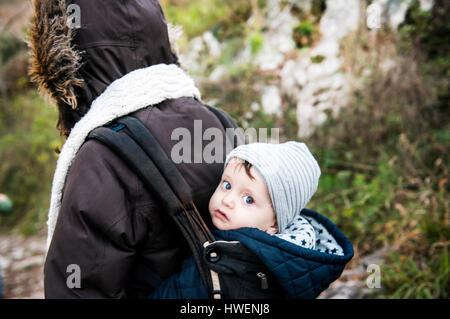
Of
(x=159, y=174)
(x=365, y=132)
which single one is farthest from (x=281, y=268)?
(x=365, y=132)

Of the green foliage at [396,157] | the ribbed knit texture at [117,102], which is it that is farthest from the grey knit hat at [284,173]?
the green foliage at [396,157]

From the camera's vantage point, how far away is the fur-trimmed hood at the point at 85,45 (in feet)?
4.59

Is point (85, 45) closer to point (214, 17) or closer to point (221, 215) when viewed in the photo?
point (221, 215)

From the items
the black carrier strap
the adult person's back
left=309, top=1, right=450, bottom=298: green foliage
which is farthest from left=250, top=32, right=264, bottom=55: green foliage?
the black carrier strap

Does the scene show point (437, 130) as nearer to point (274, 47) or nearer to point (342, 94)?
point (342, 94)

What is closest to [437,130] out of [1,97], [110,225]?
[110,225]

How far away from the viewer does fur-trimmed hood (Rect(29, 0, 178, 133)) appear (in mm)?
1400

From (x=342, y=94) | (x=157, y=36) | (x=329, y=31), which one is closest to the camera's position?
(x=157, y=36)

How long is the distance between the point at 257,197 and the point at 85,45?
915 mm

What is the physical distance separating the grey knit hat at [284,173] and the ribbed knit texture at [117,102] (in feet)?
1.32

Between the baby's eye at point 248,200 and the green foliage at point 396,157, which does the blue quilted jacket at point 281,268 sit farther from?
the green foliage at point 396,157

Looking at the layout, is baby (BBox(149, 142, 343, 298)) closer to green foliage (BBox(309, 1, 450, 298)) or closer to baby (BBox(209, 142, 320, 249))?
baby (BBox(209, 142, 320, 249))
